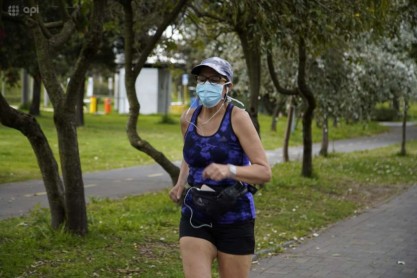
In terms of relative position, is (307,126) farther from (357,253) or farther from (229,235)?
(229,235)

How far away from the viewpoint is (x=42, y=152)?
27.0ft

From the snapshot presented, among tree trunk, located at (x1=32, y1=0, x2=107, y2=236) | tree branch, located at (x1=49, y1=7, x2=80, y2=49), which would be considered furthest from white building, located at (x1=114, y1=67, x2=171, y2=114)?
tree trunk, located at (x1=32, y1=0, x2=107, y2=236)

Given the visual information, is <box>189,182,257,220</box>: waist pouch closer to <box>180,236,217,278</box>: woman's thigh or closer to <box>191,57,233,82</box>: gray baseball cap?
<box>180,236,217,278</box>: woman's thigh

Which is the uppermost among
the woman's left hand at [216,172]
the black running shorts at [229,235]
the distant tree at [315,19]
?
the distant tree at [315,19]

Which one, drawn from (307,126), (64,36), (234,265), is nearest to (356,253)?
(64,36)

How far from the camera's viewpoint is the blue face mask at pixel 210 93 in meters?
4.59

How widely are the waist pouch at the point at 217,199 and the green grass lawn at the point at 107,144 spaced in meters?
11.5

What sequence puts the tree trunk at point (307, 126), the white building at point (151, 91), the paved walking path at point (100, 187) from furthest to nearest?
the white building at point (151, 91) → the tree trunk at point (307, 126) → the paved walking path at point (100, 187)

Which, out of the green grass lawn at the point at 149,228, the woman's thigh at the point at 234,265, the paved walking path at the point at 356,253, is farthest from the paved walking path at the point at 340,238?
the woman's thigh at the point at 234,265

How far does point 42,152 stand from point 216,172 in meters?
4.31

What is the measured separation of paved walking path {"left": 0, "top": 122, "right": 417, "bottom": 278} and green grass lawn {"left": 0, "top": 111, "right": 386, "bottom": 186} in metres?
1.75

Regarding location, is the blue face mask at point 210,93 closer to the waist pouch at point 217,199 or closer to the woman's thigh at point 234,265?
the waist pouch at point 217,199

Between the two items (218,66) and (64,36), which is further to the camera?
→ (64,36)

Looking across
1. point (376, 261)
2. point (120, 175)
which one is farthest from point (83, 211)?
point (120, 175)
